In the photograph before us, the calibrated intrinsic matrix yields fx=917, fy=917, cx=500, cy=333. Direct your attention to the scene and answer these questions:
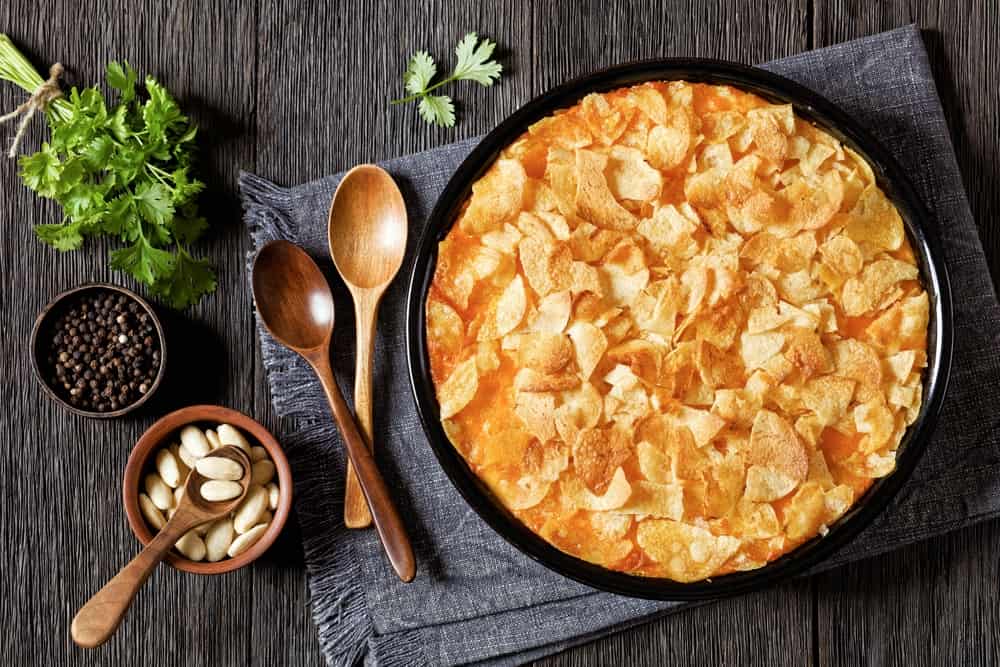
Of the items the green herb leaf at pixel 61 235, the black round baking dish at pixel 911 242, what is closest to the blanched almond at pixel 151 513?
the green herb leaf at pixel 61 235

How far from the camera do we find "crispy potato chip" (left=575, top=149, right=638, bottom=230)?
82.6 inches

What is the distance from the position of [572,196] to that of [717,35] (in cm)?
90

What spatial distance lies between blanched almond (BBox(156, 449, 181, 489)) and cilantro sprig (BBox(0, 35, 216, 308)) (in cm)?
43

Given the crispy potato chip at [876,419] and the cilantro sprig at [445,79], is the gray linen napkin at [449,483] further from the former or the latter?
the crispy potato chip at [876,419]

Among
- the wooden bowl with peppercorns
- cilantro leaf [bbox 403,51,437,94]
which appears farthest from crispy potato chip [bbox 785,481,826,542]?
the wooden bowl with peppercorns

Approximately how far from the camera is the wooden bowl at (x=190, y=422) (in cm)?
243

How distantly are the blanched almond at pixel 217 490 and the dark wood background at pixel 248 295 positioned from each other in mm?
270

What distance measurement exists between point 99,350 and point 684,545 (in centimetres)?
Result: 166

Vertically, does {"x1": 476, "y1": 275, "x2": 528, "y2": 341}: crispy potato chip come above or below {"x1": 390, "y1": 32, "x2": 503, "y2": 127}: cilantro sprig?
below

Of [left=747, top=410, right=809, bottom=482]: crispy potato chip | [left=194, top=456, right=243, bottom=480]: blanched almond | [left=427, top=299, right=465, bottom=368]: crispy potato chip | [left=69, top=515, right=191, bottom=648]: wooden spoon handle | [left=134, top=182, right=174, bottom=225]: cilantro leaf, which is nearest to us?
[left=747, top=410, right=809, bottom=482]: crispy potato chip

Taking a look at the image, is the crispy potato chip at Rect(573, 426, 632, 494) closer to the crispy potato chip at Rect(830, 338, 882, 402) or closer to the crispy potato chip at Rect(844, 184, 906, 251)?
the crispy potato chip at Rect(830, 338, 882, 402)

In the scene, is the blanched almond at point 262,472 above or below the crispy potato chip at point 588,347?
below

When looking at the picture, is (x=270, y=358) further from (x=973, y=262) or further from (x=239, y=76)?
(x=973, y=262)

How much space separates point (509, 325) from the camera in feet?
6.86
